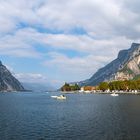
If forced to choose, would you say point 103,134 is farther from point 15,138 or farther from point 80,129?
point 15,138

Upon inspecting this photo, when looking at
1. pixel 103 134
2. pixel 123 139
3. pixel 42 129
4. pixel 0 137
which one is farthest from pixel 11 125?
pixel 123 139

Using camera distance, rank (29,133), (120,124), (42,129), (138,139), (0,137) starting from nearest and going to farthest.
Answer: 1. (138,139)
2. (0,137)
3. (29,133)
4. (42,129)
5. (120,124)

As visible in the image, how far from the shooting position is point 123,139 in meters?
66.6

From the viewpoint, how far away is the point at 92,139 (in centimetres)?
6762

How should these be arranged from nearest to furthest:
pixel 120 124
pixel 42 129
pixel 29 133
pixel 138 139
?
pixel 138 139
pixel 29 133
pixel 42 129
pixel 120 124

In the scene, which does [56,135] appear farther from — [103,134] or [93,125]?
[93,125]

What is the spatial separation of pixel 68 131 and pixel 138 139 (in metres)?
18.3

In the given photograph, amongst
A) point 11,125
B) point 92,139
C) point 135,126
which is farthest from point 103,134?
point 11,125

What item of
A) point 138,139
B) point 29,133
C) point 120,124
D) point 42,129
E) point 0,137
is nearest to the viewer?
point 138,139

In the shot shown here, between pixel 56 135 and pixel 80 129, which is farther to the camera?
pixel 80 129

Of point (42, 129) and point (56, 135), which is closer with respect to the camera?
point (56, 135)

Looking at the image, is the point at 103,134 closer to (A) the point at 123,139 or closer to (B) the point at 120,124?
(A) the point at 123,139

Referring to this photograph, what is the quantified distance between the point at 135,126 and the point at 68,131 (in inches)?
668

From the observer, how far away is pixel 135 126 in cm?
8250
